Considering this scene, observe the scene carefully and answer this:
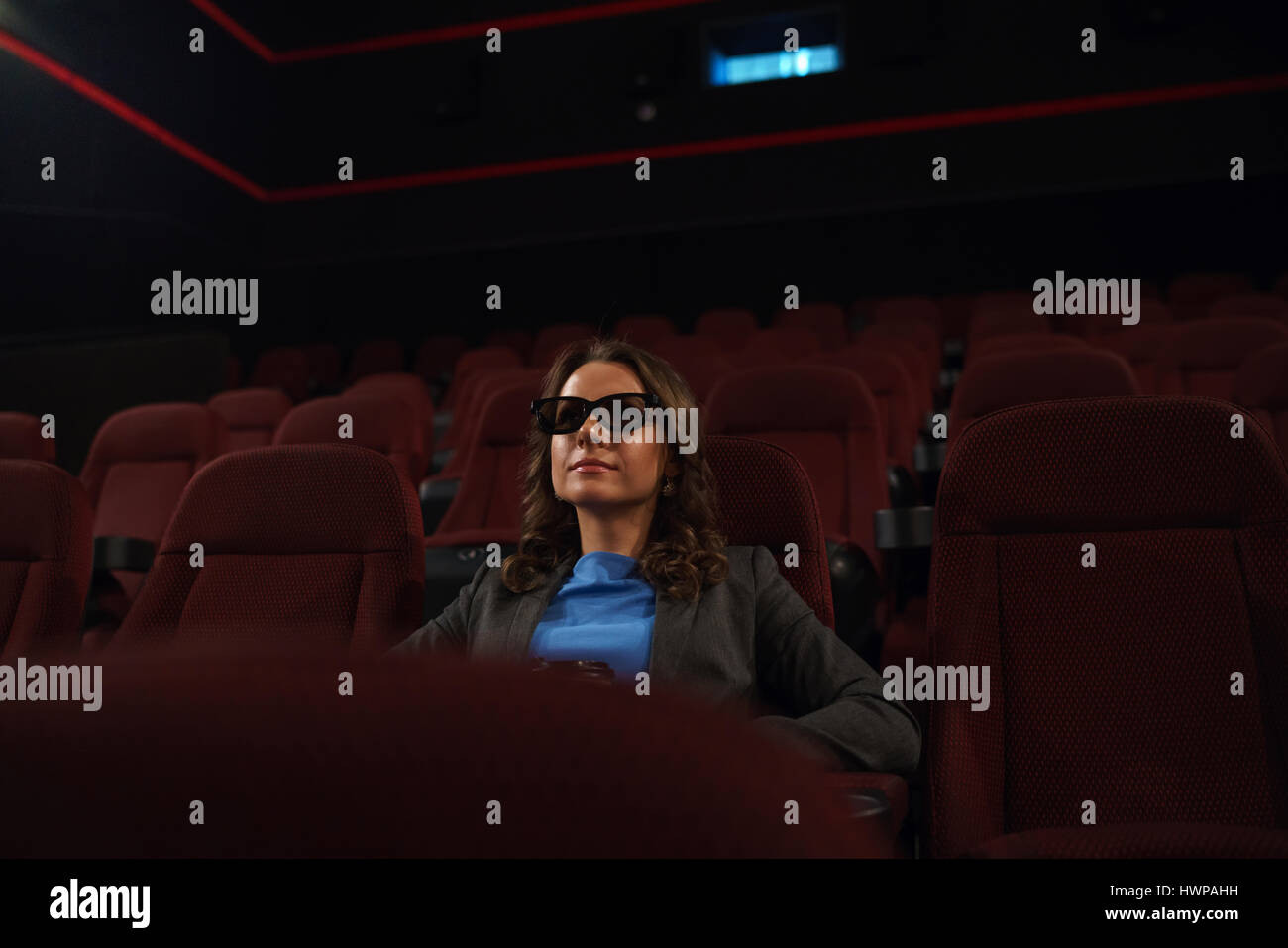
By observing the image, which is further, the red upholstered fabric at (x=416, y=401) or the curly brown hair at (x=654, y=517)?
the red upholstered fabric at (x=416, y=401)

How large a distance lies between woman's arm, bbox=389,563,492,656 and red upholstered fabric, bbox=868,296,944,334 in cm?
235

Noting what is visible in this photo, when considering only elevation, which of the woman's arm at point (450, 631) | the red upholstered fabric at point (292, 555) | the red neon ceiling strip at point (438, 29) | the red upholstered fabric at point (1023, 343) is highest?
the red neon ceiling strip at point (438, 29)

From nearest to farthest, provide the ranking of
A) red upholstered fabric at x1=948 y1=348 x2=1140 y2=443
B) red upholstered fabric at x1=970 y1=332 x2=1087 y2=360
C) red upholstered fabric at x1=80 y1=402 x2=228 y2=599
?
red upholstered fabric at x1=948 y1=348 x2=1140 y2=443
red upholstered fabric at x1=80 y1=402 x2=228 y2=599
red upholstered fabric at x1=970 y1=332 x2=1087 y2=360

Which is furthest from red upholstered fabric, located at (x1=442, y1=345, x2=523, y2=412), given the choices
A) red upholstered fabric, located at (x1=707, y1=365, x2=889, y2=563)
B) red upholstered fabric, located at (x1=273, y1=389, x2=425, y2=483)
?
red upholstered fabric, located at (x1=707, y1=365, x2=889, y2=563)

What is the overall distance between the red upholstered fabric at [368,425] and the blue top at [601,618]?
0.85 meters

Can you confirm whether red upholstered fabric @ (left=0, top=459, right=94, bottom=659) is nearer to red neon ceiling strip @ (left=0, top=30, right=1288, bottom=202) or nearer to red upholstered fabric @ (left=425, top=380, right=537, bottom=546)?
red upholstered fabric @ (left=425, top=380, right=537, bottom=546)

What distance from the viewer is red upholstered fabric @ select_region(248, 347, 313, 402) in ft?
9.91

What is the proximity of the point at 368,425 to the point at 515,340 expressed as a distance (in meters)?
1.68

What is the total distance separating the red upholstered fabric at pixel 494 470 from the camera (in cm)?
117

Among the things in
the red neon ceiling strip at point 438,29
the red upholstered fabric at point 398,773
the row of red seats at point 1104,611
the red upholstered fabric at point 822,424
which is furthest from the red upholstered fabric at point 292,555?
the red neon ceiling strip at point 438,29

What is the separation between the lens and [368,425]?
1493 mm

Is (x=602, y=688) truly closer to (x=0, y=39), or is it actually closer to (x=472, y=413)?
(x=472, y=413)

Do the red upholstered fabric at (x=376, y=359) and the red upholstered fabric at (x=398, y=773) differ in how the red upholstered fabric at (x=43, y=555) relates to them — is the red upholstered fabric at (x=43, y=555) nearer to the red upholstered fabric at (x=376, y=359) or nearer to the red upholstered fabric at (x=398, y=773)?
the red upholstered fabric at (x=398, y=773)

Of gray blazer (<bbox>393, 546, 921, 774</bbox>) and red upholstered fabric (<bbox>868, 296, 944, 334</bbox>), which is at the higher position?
red upholstered fabric (<bbox>868, 296, 944, 334</bbox>)
